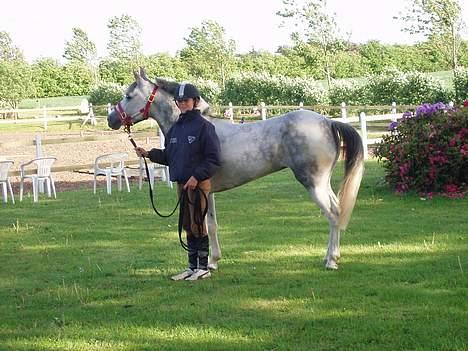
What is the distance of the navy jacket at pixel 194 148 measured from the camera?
6492mm

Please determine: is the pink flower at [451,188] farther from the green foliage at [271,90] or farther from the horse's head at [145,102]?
the green foliage at [271,90]

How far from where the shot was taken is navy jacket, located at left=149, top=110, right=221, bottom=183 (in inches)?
256

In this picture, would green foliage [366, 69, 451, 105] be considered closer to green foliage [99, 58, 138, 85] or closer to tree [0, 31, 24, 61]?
green foliage [99, 58, 138, 85]

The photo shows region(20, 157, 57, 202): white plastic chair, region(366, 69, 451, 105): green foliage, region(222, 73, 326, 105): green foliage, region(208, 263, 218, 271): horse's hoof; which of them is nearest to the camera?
region(208, 263, 218, 271): horse's hoof

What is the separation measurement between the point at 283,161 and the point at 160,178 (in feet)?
30.9

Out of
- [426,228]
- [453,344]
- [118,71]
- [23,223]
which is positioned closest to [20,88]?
[118,71]

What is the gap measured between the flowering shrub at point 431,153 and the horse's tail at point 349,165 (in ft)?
15.2

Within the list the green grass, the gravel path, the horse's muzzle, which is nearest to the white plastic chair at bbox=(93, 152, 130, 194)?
the gravel path

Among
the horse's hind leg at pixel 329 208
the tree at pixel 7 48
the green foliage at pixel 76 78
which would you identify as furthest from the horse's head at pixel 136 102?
the tree at pixel 7 48

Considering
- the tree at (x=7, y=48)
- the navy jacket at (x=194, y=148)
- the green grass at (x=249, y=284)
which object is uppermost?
the tree at (x=7, y=48)

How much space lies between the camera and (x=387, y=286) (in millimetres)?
6086

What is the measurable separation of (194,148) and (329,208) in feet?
4.83

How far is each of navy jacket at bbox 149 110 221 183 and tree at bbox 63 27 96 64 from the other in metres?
57.3

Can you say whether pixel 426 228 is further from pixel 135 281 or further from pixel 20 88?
pixel 20 88
